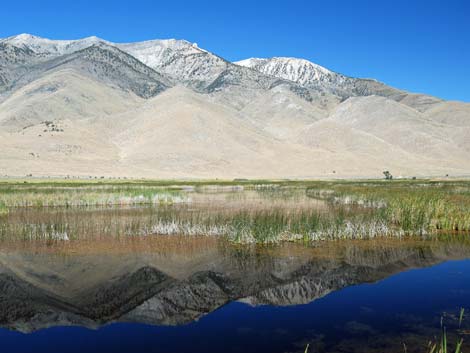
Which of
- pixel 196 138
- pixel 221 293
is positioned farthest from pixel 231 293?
pixel 196 138

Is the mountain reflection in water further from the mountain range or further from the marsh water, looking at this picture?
the mountain range

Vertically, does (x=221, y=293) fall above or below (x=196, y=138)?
below

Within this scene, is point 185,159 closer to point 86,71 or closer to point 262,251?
point 262,251

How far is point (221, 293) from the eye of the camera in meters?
14.2

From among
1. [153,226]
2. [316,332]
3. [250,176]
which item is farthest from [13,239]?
[250,176]

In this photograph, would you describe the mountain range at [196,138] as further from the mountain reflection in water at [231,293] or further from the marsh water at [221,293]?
the mountain reflection in water at [231,293]

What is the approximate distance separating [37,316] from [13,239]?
10.6m

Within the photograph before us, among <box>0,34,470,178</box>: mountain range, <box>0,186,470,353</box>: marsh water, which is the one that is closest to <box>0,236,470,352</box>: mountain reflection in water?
<box>0,186,470,353</box>: marsh water

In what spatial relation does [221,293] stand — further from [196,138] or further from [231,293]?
[196,138]

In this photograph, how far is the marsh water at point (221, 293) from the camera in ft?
35.0

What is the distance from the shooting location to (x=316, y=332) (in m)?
11.0

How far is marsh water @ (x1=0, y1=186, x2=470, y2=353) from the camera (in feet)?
35.0

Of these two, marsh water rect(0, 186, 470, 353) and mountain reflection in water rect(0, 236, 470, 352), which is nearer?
marsh water rect(0, 186, 470, 353)

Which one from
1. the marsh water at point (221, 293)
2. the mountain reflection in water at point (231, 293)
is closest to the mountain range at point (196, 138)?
the marsh water at point (221, 293)
